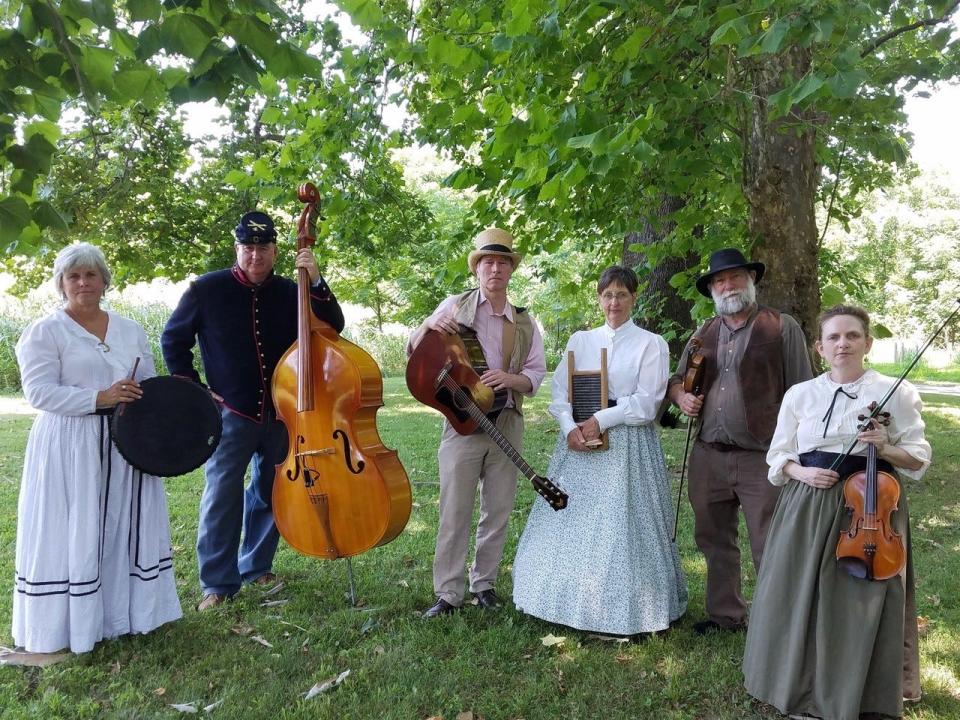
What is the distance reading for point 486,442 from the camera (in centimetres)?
399

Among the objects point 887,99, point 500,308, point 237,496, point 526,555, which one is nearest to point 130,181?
point 237,496

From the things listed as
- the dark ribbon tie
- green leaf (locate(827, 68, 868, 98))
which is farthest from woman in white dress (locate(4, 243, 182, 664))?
green leaf (locate(827, 68, 868, 98))

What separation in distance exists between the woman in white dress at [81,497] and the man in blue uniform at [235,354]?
424mm

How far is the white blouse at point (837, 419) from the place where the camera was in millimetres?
2846

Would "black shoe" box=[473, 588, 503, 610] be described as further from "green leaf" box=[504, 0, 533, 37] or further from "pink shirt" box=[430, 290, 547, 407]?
"green leaf" box=[504, 0, 533, 37]

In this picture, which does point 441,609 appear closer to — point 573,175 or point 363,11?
point 573,175

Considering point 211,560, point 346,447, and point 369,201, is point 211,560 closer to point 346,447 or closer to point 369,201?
point 346,447

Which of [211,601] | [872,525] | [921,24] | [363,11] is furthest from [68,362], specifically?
[921,24]

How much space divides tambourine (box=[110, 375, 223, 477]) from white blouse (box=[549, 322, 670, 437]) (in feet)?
5.96

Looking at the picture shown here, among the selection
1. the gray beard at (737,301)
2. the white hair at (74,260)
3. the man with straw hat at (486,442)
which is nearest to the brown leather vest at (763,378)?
the gray beard at (737,301)

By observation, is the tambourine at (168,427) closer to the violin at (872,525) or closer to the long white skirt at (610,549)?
the long white skirt at (610,549)

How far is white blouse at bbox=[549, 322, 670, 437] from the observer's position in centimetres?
374

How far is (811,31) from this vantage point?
9.62ft

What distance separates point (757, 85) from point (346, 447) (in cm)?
310
